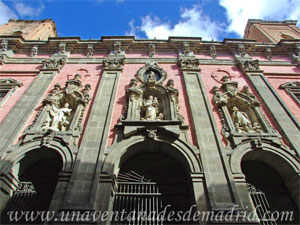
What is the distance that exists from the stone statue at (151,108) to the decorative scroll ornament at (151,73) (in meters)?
1.26

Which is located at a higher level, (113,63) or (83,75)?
(113,63)

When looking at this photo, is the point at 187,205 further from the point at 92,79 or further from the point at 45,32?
the point at 45,32

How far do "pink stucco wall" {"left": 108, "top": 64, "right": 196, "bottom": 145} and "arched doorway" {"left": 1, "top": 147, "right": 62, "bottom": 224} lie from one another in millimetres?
2295

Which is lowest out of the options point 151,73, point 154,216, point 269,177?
point 154,216

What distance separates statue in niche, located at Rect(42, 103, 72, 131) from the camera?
23.9 feet

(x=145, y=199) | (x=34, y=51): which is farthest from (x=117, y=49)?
(x=145, y=199)

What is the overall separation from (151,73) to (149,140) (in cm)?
418

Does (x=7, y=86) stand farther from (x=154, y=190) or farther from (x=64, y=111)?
(x=154, y=190)

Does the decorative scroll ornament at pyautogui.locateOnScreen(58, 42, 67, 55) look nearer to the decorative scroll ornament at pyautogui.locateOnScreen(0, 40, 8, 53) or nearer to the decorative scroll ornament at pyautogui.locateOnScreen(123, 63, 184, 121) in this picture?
the decorative scroll ornament at pyautogui.locateOnScreen(0, 40, 8, 53)

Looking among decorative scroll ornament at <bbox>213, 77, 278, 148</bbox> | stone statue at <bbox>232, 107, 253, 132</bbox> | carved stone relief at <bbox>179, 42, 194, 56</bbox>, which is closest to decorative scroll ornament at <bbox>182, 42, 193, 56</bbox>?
carved stone relief at <bbox>179, 42, 194, 56</bbox>

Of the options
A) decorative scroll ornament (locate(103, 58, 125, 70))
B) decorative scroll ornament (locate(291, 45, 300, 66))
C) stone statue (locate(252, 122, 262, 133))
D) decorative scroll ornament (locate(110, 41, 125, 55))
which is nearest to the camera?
stone statue (locate(252, 122, 262, 133))

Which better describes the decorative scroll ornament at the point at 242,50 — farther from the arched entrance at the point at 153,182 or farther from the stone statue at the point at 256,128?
the arched entrance at the point at 153,182

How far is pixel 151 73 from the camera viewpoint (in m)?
9.66

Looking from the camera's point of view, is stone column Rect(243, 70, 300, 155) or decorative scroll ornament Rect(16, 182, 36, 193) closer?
decorative scroll ornament Rect(16, 182, 36, 193)
